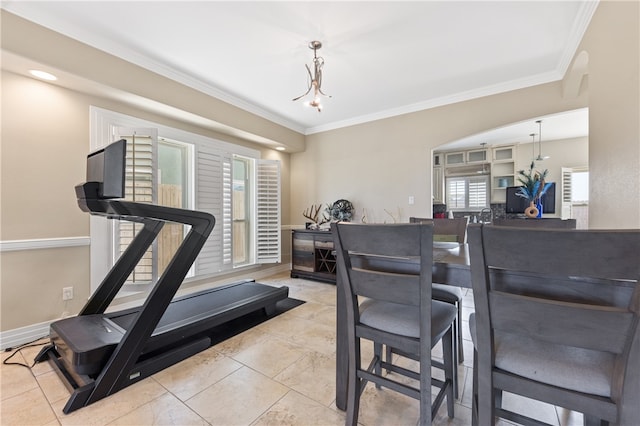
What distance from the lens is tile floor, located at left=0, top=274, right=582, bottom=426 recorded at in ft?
4.76

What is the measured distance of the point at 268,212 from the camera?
4445 millimetres

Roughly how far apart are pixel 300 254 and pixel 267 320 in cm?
180

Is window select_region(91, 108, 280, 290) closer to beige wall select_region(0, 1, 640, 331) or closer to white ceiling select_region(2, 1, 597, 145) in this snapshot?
beige wall select_region(0, 1, 640, 331)

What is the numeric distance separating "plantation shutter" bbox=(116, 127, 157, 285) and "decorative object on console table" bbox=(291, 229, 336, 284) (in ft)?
7.18

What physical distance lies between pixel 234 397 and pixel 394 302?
120 cm

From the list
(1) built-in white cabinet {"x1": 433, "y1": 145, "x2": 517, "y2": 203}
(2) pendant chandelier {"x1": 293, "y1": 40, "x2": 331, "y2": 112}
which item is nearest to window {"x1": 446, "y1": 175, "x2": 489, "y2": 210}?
(1) built-in white cabinet {"x1": 433, "y1": 145, "x2": 517, "y2": 203}

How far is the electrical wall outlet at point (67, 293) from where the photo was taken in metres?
2.57

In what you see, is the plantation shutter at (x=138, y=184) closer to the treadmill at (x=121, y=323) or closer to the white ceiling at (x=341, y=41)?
the treadmill at (x=121, y=323)

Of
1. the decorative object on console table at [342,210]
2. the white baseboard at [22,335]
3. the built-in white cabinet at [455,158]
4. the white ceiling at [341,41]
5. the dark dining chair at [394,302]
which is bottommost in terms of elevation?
the white baseboard at [22,335]

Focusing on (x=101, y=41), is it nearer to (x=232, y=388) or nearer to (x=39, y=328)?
(x=39, y=328)

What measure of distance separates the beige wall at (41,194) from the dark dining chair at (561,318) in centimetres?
344

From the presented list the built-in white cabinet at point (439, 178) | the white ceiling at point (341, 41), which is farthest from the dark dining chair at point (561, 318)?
the built-in white cabinet at point (439, 178)

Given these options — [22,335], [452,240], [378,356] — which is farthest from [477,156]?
[22,335]

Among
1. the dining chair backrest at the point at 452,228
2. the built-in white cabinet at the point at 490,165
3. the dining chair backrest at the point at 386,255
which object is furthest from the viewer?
the built-in white cabinet at the point at 490,165
